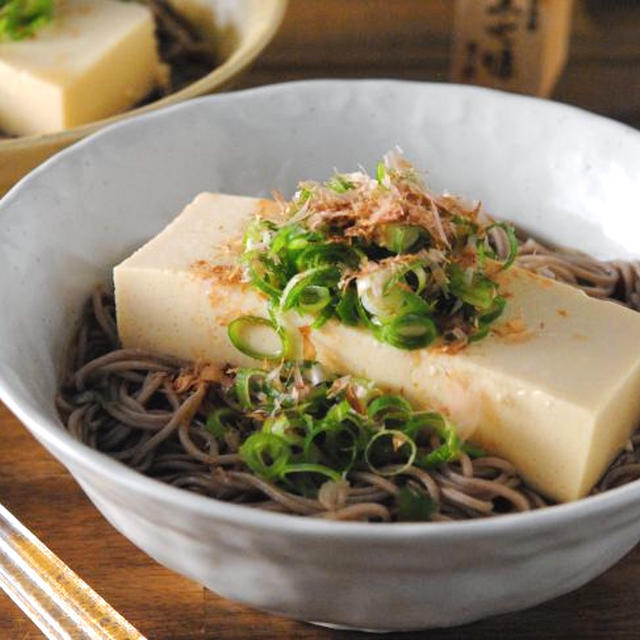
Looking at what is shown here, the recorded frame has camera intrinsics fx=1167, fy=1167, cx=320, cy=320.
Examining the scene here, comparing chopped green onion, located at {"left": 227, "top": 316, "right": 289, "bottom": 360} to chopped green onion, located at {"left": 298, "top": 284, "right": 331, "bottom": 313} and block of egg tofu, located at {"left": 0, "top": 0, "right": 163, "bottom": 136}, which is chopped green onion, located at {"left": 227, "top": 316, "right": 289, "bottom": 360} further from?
block of egg tofu, located at {"left": 0, "top": 0, "right": 163, "bottom": 136}

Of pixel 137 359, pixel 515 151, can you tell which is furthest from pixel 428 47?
pixel 137 359

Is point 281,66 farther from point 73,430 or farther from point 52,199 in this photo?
point 73,430

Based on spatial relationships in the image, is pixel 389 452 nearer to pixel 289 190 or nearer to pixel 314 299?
pixel 314 299

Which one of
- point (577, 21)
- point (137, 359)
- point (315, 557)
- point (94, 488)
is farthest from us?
point (577, 21)

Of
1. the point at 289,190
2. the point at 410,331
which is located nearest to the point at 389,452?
the point at 410,331

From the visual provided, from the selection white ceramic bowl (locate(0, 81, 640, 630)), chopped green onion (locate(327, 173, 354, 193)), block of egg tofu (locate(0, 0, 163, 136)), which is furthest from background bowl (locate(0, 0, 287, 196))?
chopped green onion (locate(327, 173, 354, 193))

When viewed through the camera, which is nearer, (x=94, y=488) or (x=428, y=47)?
(x=94, y=488)

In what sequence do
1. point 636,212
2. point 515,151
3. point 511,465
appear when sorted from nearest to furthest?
point 511,465, point 636,212, point 515,151
